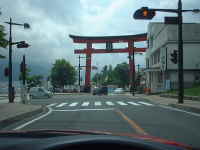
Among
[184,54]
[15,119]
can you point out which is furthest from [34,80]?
[15,119]

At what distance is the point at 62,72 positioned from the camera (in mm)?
83750

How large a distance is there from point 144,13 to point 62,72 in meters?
65.0

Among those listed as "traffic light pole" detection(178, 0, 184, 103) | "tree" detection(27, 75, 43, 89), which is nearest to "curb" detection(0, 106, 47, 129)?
"traffic light pole" detection(178, 0, 184, 103)

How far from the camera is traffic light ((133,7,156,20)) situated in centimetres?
1944

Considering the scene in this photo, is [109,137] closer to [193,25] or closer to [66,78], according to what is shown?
[193,25]

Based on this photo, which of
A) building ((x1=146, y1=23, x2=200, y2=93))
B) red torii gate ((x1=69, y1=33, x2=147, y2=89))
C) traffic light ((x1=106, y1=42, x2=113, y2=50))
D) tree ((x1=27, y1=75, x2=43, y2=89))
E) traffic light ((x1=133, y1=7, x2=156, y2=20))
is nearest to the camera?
traffic light ((x1=133, y1=7, x2=156, y2=20))

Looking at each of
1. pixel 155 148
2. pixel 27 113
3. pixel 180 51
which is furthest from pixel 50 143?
pixel 180 51

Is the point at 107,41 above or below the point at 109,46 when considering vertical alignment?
above

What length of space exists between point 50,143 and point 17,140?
0.36 metres

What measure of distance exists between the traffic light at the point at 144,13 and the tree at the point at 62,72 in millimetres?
64800

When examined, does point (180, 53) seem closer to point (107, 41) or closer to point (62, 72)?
point (107, 41)

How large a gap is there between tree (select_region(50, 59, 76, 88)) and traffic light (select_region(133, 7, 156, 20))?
6480 centimetres

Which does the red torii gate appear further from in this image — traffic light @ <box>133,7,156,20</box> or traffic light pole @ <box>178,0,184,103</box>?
traffic light @ <box>133,7,156,20</box>

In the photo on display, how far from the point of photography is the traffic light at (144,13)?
63.8 ft
